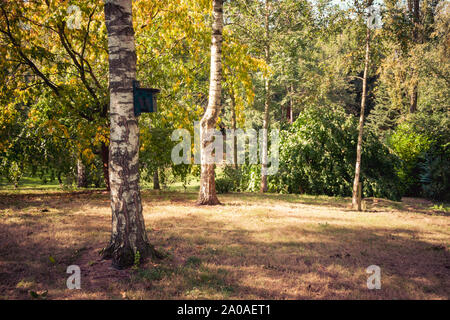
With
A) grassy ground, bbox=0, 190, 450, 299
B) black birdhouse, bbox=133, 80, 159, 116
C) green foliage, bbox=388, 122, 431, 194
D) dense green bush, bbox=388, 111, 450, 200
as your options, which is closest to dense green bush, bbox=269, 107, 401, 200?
dense green bush, bbox=388, 111, 450, 200

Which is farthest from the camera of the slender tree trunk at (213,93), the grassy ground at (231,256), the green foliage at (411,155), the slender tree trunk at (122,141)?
the green foliage at (411,155)

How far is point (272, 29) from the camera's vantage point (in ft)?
52.4

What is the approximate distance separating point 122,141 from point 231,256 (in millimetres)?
2495

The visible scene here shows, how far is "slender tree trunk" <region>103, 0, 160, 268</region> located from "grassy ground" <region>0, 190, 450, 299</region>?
0.46 m

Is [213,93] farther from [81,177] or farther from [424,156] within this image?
[424,156]

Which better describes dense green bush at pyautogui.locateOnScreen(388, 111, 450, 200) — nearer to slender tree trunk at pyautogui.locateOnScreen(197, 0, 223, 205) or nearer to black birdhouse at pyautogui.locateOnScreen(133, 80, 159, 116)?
slender tree trunk at pyautogui.locateOnScreen(197, 0, 223, 205)

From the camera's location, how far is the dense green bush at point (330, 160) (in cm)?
1523

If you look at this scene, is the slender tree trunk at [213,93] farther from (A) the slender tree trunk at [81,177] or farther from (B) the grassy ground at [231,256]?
(A) the slender tree trunk at [81,177]

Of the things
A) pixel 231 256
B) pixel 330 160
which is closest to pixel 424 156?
pixel 330 160

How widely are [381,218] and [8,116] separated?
11741mm

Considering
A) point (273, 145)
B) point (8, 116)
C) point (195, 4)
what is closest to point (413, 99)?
point (273, 145)

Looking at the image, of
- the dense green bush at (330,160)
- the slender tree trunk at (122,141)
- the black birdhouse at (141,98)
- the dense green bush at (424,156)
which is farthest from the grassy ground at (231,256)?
the dense green bush at (424,156)

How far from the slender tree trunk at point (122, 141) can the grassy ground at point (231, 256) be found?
0.46 metres

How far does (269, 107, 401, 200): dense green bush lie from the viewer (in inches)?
599
